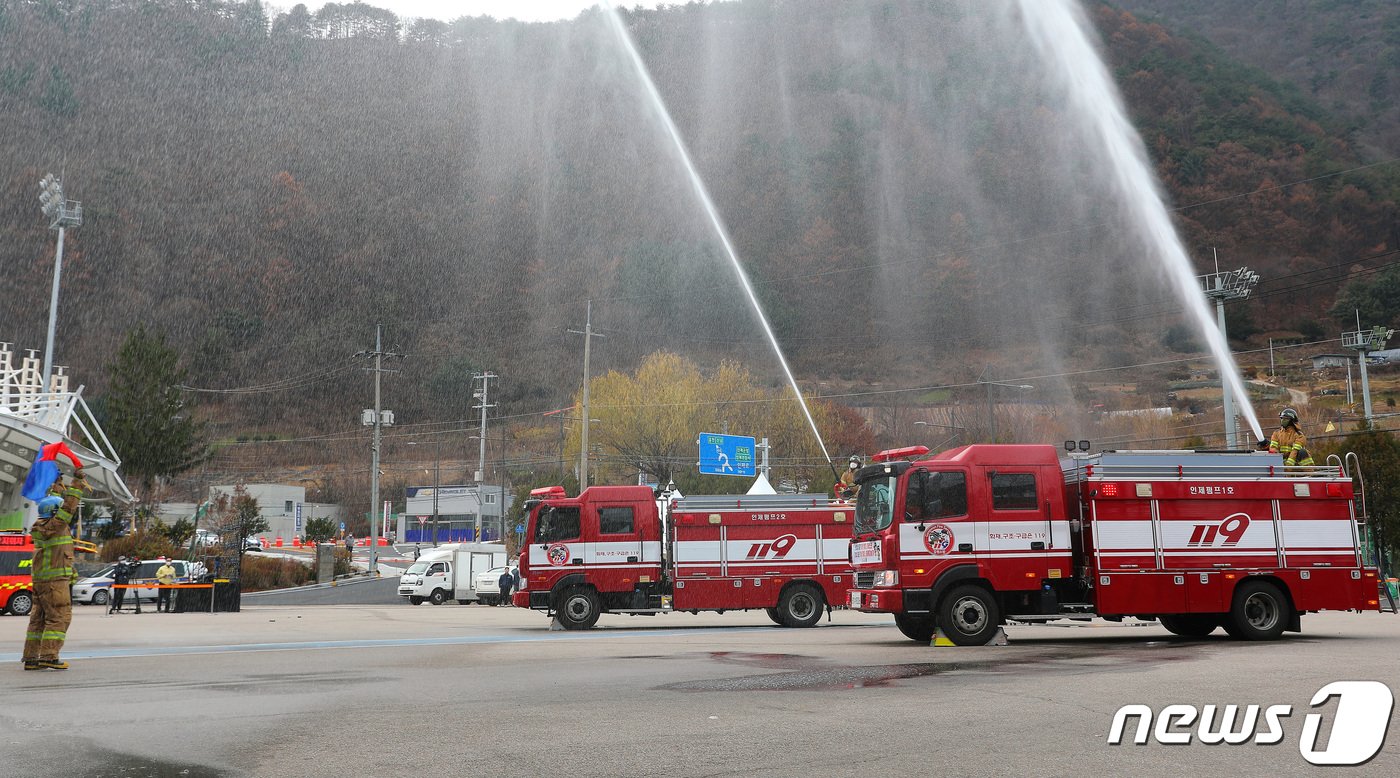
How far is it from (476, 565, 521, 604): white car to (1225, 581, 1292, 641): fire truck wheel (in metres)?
31.0

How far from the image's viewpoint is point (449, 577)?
43.1 metres

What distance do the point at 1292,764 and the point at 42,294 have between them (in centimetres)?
15451

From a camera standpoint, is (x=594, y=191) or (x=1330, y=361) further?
(x=594, y=191)

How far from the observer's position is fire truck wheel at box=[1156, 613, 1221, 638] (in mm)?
16266

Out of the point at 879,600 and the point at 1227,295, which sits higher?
the point at 1227,295

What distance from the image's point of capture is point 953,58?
445 ft

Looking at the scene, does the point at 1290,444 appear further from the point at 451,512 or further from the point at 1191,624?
the point at 451,512

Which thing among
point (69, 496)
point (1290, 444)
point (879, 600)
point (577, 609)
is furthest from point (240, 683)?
point (1290, 444)

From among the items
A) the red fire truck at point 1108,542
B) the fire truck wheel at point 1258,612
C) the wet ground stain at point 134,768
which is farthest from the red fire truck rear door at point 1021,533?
the wet ground stain at point 134,768

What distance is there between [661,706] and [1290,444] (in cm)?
1269

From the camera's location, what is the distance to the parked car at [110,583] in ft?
123

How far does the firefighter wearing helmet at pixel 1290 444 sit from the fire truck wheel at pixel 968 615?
5.43 metres

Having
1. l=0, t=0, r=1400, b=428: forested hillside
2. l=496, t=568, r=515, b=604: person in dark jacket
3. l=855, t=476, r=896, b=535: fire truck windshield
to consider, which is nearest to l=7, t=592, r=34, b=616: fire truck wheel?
l=496, t=568, r=515, b=604: person in dark jacket

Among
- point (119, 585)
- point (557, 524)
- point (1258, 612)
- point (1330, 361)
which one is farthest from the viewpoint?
point (1330, 361)
